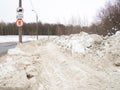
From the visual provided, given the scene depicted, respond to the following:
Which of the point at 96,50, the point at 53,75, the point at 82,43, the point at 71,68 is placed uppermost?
the point at 82,43

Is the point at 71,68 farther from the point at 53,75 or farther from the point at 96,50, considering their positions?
the point at 96,50

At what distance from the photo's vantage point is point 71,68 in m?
7.38

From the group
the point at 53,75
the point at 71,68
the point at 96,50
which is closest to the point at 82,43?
the point at 96,50

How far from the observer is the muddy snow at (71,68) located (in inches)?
244

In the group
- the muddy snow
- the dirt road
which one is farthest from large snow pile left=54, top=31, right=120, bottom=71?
the dirt road

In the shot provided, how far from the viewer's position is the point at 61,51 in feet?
32.5

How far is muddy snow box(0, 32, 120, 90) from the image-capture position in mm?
6194

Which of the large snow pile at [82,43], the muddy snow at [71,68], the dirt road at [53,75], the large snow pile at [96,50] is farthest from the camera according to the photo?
the large snow pile at [82,43]

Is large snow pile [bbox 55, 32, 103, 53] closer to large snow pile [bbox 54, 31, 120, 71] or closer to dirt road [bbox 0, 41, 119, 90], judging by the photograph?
large snow pile [bbox 54, 31, 120, 71]

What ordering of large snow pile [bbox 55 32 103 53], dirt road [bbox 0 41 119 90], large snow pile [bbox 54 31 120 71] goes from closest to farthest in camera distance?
dirt road [bbox 0 41 119 90], large snow pile [bbox 54 31 120 71], large snow pile [bbox 55 32 103 53]

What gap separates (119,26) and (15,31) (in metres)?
64.5

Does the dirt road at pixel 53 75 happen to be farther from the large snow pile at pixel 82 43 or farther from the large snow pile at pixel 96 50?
the large snow pile at pixel 82 43

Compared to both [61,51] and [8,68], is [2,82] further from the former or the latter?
[61,51]

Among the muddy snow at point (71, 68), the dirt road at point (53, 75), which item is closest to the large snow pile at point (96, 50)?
the muddy snow at point (71, 68)
